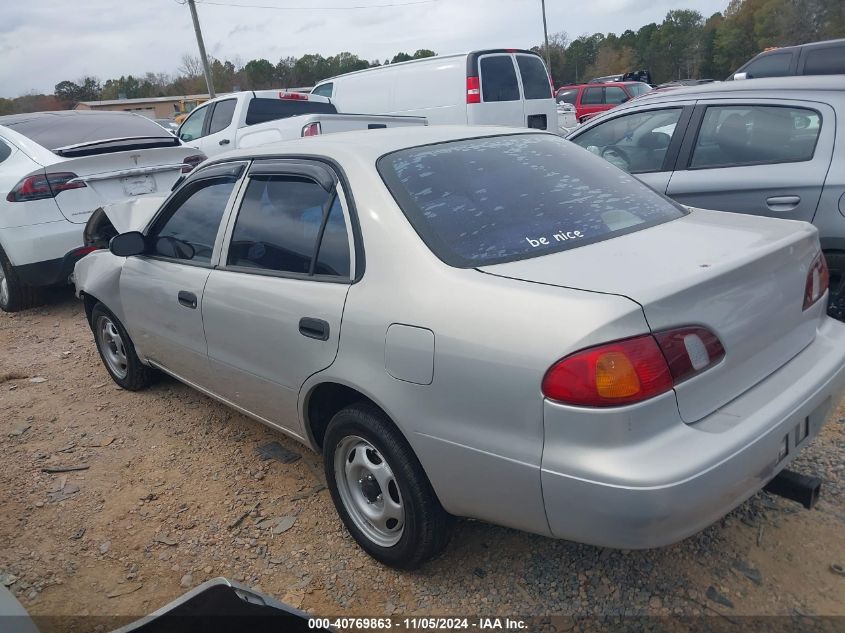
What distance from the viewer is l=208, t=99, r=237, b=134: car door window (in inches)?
393

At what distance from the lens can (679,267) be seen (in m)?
2.16

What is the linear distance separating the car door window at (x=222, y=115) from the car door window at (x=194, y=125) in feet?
0.91

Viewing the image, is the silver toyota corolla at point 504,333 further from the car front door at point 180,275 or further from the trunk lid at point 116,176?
the trunk lid at point 116,176

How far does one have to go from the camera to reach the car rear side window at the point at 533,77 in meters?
10.7

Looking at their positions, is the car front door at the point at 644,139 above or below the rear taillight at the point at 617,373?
above

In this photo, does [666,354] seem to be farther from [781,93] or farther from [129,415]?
[129,415]

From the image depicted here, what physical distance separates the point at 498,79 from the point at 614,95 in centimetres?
996

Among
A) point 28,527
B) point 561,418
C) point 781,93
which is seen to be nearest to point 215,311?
point 28,527

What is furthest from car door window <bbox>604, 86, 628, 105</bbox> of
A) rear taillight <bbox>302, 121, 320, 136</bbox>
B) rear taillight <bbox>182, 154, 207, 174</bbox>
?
rear taillight <bbox>182, 154, 207, 174</bbox>

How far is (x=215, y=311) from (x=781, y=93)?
3.65 meters

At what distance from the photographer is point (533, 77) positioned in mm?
10836

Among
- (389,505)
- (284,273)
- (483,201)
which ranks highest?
(483,201)

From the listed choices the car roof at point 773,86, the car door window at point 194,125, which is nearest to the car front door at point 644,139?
the car roof at point 773,86

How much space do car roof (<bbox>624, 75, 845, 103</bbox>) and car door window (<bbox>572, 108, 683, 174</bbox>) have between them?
0.18 meters
